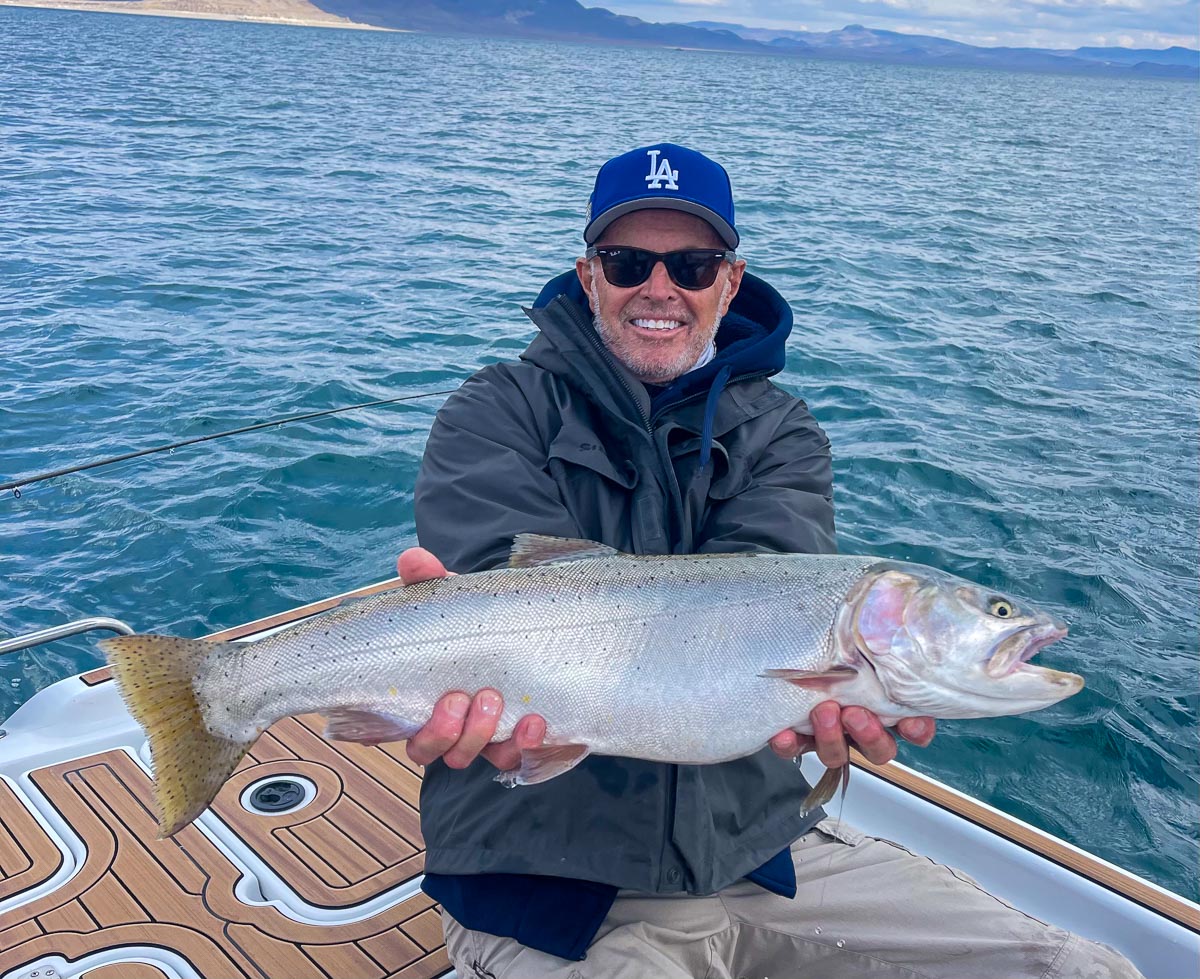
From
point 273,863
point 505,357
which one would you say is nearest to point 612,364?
point 273,863

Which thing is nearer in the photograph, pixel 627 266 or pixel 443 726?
pixel 443 726

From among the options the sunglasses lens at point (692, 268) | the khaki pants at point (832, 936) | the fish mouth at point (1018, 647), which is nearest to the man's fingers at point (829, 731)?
the fish mouth at point (1018, 647)

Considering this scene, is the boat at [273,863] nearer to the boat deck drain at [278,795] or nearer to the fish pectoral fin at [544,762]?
the boat deck drain at [278,795]

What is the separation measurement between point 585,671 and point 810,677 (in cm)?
68

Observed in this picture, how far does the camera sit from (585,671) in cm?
298

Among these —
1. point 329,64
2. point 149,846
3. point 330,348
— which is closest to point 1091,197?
point 330,348

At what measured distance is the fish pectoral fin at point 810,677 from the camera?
9.73 ft

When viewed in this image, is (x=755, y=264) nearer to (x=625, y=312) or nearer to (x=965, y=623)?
(x=625, y=312)

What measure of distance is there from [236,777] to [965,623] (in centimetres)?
347

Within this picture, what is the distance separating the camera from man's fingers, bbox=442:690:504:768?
288 centimetres

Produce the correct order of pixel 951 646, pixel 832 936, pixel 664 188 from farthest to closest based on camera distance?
pixel 664 188 → pixel 832 936 → pixel 951 646

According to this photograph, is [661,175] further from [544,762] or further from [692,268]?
Result: [544,762]

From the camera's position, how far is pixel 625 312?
417 cm

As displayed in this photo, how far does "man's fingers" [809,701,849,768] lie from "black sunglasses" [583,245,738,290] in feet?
6.36
